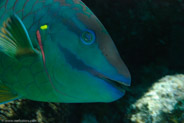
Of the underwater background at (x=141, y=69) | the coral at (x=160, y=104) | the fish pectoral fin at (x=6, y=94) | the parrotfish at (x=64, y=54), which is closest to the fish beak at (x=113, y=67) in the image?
the parrotfish at (x=64, y=54)

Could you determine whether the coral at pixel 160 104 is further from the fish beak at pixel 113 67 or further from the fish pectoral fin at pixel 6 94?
the fish pectoral fin at pixel 6 94

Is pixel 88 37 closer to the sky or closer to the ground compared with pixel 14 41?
closer to the ground

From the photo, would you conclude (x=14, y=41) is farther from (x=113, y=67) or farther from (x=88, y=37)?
(x=113, y=67)

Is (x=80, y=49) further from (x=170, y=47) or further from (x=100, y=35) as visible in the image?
(x=170, y=47)

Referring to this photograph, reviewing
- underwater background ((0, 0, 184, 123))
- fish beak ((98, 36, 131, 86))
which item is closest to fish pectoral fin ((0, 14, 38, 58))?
fish beak ((98, 36, 131, 86))

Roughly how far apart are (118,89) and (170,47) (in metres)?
3.83

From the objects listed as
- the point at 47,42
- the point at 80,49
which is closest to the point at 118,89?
the point at 80,49

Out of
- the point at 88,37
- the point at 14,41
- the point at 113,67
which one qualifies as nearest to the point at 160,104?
the point at 113,67

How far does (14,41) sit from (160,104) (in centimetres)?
238

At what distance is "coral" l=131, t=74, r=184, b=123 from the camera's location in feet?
8.11

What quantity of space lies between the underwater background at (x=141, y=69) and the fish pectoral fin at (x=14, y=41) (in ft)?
3.73

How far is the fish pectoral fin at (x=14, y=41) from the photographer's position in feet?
3.24

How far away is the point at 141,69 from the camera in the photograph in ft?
13.7

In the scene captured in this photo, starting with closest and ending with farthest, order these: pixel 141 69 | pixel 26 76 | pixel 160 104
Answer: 1. pixel 26 76
2. pixel 160 104
3. pixel 141 69
